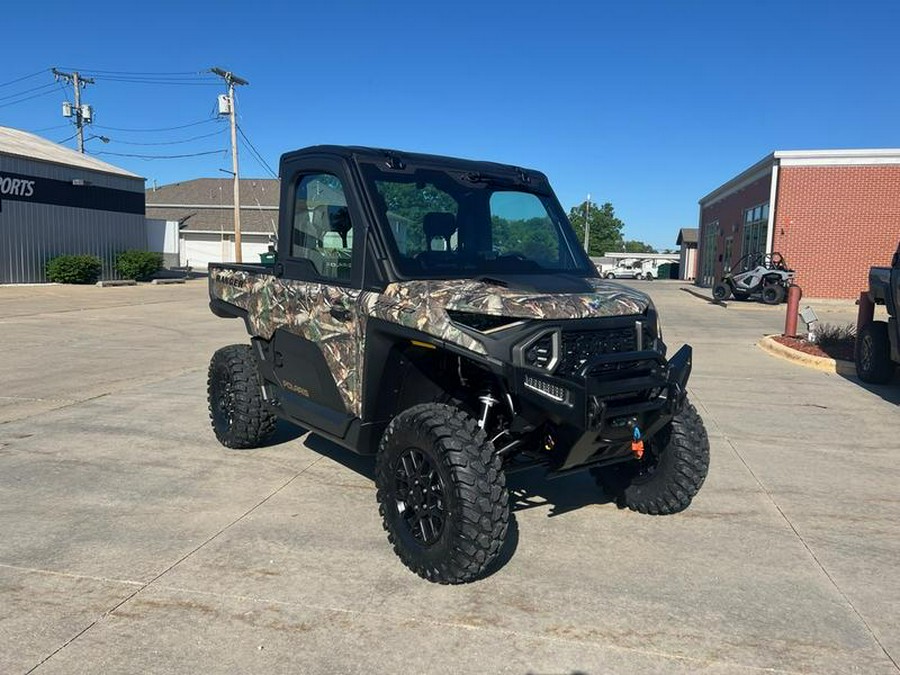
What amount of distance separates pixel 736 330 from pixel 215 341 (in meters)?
11.1

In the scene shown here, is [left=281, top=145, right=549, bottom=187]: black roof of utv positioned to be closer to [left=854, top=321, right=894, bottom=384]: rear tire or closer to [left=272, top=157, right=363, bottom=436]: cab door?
[left=272, top=157, right=363, bottom=436]: cab door

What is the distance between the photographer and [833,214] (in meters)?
25.4

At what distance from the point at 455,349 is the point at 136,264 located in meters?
30.9

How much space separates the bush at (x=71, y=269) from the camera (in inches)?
1081

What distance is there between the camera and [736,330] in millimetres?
15688

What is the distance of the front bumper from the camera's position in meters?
3.24

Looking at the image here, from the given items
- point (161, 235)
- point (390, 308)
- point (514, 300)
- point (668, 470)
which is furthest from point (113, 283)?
point (514, 300)

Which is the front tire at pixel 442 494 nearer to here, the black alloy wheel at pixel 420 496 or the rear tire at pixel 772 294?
the black alloy wheel at pixel 420 496

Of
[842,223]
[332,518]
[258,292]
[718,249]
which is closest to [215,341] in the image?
[258,292]

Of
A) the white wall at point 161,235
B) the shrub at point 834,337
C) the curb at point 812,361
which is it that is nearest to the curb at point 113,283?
the white wall at point 161,235

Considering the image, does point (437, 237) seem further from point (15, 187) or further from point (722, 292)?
point (15, 187)

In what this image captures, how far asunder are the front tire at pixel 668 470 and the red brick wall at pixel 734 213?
2511 centimetres

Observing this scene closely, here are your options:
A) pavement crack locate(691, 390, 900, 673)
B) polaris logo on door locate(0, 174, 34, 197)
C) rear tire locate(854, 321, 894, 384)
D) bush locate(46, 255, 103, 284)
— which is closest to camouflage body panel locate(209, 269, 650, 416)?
pavement crack locate(691, 390, 900, 673)

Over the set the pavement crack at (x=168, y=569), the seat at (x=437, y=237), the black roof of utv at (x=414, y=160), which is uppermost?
the black roof of utv at (x=414, y=160)
